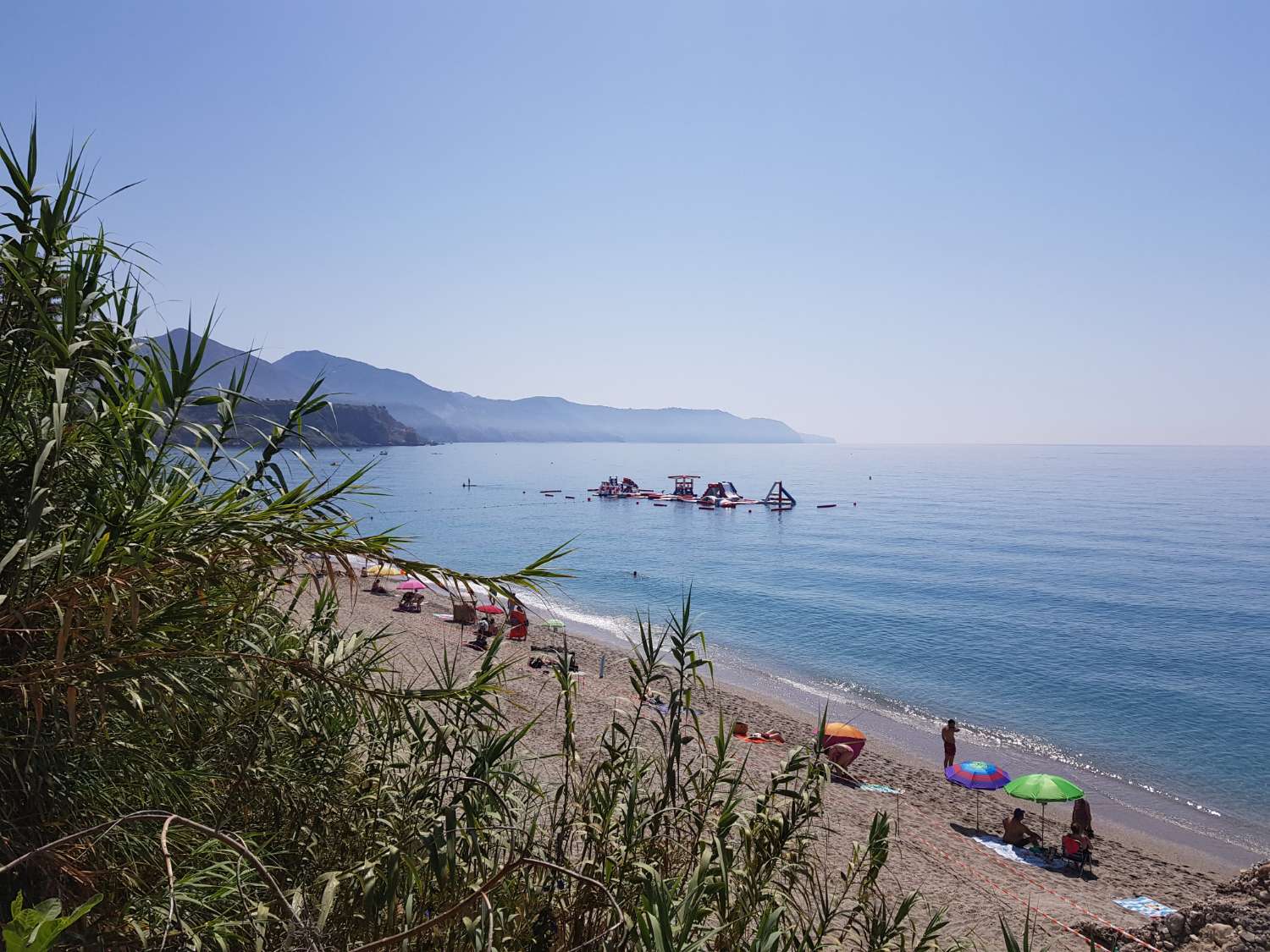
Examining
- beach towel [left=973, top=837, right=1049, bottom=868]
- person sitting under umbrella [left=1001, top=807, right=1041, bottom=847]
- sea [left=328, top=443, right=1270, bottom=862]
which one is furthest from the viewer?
sea [left=328, top=443, right=1270, bottom=862]

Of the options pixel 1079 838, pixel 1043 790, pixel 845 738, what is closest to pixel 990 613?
pixel 845 738

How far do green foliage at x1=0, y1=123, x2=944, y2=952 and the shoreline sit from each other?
29.5 ft

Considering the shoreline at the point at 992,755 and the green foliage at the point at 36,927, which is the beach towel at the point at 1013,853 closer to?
the shoreline at the point at 992,755

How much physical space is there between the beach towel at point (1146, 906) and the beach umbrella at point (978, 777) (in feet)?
10.7

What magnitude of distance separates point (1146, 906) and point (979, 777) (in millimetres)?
4023

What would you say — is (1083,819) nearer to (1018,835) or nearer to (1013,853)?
(1018,835)

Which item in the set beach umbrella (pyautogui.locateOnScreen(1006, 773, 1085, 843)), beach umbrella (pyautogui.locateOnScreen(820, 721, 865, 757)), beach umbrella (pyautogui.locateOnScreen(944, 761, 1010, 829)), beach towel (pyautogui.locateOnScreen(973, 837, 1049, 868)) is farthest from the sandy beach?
beach umbrella (pyautogui.locateOnScreen(1006, 773, 1085, 843))

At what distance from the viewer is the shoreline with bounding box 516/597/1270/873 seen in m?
17.6

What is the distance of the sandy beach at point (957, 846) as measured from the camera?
487 inches

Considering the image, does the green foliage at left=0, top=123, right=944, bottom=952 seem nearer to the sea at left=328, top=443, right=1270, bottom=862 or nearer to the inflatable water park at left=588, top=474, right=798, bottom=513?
the sea at left=328, top=443, right=1270, bottom=862

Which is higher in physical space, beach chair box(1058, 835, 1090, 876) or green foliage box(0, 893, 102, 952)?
green foliage box(0, 893, 102, 952)

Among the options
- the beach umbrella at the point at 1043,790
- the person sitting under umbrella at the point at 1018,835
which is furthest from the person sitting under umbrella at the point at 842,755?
the person sitting under umbrella at the point at 1018,835

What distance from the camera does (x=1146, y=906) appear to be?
43.7 ft

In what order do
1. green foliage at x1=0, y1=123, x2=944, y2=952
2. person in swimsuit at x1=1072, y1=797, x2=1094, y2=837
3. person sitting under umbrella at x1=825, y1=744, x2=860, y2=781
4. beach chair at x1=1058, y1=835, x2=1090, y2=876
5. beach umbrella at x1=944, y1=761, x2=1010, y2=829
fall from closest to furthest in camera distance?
green foliage at x1=0, y1=123, x2=944, y2=952
beach chair at x1=1058, y1=835, x2=1090, y2=876
person in swimsuit at x1=1072, y1=797, x2=1094, y2=837
beach umbrella at x1=944, y1=761, x2=1010, y2=829
person sitting under umbrella at x1=825, y1=744, x2=860, y2=781
